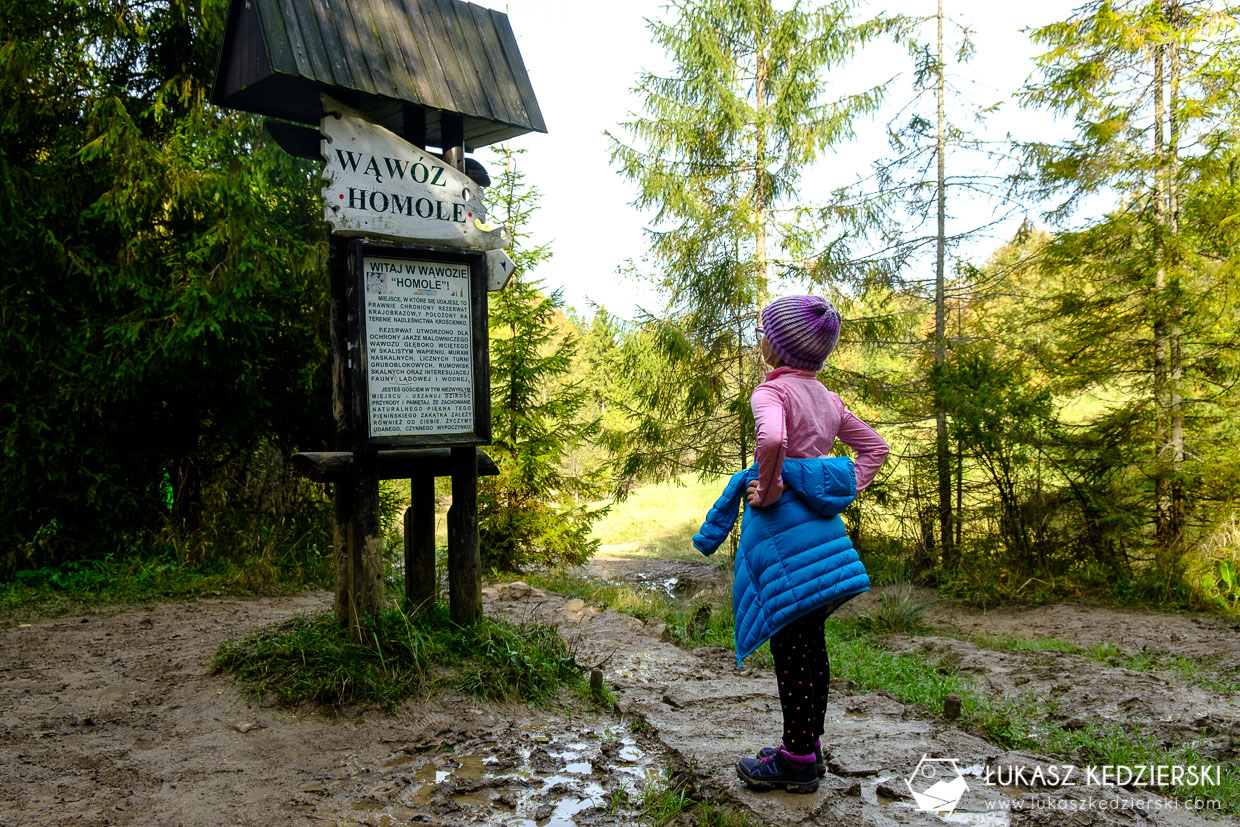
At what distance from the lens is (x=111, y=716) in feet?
14.6

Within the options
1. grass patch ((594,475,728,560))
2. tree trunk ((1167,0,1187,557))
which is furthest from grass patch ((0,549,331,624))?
tree trunk ((1167,0,1187,557))

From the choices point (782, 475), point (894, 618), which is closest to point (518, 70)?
point (782, 475)

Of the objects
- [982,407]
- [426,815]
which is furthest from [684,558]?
[426,815]

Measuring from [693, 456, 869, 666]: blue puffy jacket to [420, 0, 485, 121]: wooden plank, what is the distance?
10.5ft

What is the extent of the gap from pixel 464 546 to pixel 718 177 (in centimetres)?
953

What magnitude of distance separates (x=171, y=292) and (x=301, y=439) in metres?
2.21

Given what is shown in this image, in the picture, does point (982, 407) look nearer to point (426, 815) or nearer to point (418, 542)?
point (418, 542)

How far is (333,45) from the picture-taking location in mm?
4848

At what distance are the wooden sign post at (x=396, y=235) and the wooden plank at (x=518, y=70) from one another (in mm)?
17

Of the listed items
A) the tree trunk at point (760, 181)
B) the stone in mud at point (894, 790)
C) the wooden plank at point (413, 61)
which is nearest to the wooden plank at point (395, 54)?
the wooden plank at point (413, 61)

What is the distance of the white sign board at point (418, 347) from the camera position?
494cm

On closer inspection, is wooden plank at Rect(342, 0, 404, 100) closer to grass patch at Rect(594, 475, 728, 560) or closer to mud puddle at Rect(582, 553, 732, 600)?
mud puddle at Rect(582, 553, 732, 600)

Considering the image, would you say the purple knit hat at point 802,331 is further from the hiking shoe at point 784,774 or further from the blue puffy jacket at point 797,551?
the hiking shoe at point 784,774

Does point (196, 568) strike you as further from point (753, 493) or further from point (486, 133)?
point (753, 493)
